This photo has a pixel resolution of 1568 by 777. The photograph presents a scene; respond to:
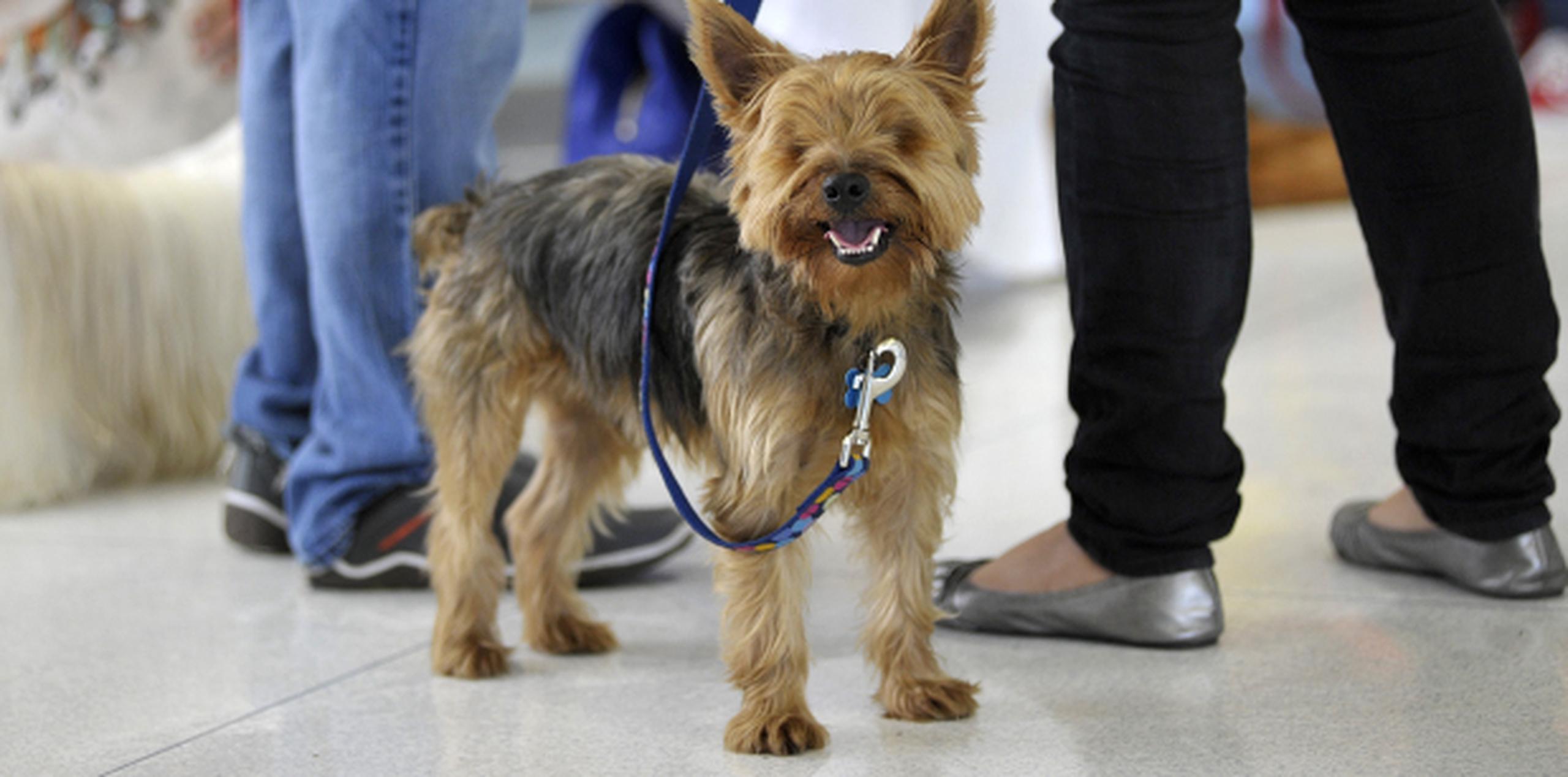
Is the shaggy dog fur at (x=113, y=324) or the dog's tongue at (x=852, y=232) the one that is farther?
the shaggy dog fur at (x=113, y=324)

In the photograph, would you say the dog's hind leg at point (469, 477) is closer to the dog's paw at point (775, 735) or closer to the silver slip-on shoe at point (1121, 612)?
the dog's paw at point (775, 735)

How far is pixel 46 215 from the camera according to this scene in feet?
11.5

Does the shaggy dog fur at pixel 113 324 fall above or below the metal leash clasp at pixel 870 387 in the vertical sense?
below

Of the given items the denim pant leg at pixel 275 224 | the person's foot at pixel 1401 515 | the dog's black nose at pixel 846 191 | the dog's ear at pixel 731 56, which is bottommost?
the person's foot at pixel 1401 515

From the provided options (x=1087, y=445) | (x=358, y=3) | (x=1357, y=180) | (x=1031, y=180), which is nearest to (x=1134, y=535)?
(x=1087, y=445)

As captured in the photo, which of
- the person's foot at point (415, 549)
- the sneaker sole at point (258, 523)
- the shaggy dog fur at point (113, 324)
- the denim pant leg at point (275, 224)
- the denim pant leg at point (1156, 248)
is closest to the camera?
the denim pant leg at point (1156, 248)

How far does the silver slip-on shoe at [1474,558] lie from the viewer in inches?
88.3

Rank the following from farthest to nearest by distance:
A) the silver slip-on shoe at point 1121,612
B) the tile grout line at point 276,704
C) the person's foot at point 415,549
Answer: the person's foot at point 415,549 → the silver slip-on shoe at point 1121,612 → the tile grout line at point 276,704

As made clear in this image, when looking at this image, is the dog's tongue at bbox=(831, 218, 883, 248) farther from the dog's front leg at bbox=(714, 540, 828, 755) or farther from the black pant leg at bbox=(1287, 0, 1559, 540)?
the black pant leg at bbox=(1287, 0, 1559, 540)

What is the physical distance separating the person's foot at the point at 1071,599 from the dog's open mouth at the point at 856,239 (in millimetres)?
657

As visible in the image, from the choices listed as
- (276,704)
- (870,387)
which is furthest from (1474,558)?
(276,704)

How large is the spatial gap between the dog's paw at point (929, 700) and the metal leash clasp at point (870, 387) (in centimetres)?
34

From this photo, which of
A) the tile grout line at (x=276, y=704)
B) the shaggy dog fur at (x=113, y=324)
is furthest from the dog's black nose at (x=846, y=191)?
the shaggy dog fur at (x=113, y=324)

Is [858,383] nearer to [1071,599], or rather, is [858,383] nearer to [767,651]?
[767,651]
